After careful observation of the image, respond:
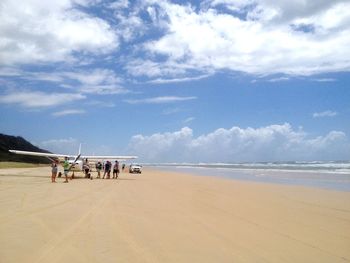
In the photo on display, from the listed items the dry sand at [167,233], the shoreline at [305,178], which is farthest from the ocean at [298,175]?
the dry sand at [167,233]

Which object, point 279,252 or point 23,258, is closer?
point 23,258

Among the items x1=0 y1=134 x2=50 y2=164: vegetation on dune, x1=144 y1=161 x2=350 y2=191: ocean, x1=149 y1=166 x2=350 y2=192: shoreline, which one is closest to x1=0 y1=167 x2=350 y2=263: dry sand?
x1=149 y1=166 x2=350 y2=192: shoreline

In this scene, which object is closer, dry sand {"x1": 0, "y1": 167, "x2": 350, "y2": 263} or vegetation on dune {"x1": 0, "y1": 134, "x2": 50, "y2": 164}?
dry sand {"x1": 0, "y1": 167, "x2": 350, "y2": 263}

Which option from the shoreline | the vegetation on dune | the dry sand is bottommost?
the dry sand

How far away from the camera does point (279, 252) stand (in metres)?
7.79

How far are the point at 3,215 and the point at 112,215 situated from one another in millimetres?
2997

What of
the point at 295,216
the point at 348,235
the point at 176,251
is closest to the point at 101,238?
the point at 176,251

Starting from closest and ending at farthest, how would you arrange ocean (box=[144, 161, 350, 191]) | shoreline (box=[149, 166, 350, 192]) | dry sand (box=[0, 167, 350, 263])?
dry sand (box=[0, 167, 350, 263]) < shoreline (box=[149, 166, 350, 192]) < ocean (box=[144, 161, 350, 191])

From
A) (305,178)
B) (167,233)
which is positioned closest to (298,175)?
(305,178)

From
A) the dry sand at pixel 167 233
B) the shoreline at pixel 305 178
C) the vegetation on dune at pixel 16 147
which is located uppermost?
the vegetation on dune at pixel 16 147

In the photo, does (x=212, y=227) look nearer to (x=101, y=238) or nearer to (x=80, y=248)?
(x=101, y=238)

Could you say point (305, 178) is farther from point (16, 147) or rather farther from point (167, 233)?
point (16, 147)

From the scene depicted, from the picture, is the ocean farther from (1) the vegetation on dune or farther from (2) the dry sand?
(1) the vegetation on dune

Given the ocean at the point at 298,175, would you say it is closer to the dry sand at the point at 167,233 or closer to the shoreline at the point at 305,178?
the shoreline at the point at 305,178
